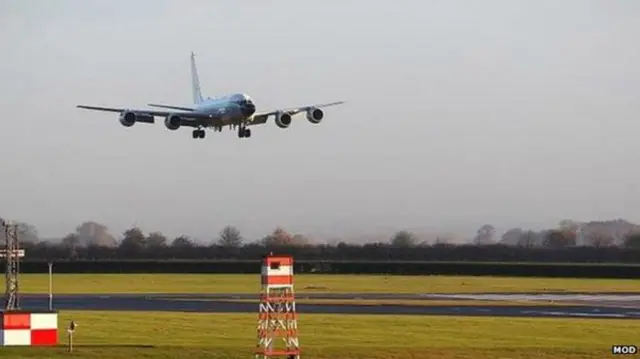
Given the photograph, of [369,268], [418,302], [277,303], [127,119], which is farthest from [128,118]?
[369,268]

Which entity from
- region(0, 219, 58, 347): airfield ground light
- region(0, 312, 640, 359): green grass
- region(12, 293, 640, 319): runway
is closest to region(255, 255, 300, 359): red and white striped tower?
region(0, 312, 640, 359): green grass

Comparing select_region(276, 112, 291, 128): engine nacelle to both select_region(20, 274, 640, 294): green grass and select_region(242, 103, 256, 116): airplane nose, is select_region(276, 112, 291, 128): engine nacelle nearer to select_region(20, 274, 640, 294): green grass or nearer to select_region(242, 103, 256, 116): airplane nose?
select_region(242, 103, 256, 116): airplane nose

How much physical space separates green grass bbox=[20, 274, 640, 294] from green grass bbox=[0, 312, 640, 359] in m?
35.1

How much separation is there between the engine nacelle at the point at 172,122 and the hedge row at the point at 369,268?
4942cm

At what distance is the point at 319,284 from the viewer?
104 m

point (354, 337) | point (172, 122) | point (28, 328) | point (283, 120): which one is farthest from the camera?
point (172, 122)

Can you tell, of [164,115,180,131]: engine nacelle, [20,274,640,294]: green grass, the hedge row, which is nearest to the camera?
[164,115,180,131]: engine nacelle

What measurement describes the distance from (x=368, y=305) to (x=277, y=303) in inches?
1441

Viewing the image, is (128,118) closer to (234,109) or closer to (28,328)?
Result: (234,109)

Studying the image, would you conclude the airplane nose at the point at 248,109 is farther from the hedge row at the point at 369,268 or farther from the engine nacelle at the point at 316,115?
the hedge row at the point at 369,268

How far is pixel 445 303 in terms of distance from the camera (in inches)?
2869

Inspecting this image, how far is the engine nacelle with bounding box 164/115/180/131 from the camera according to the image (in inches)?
2977

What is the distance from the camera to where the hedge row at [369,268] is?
12000cm

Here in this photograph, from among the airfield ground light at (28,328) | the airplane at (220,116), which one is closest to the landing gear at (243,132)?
the airplane at (220,116)
